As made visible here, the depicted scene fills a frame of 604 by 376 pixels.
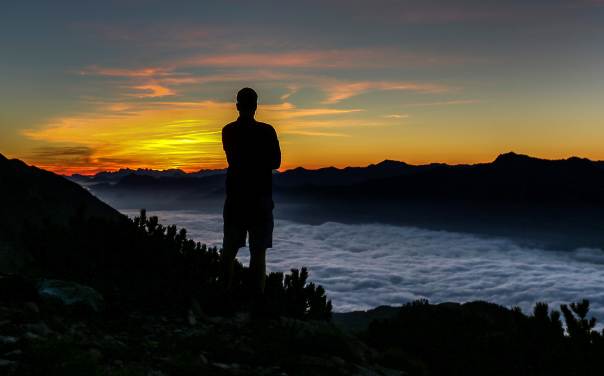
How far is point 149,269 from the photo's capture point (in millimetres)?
7816

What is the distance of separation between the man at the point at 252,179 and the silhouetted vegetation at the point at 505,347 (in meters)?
1.91

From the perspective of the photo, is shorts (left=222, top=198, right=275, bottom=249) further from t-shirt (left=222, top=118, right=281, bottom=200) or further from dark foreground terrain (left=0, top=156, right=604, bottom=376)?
dark foreground terrain (left=0, top=156, right=604, bottom=376)

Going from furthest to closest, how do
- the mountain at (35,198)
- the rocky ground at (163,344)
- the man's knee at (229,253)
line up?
the mountain at (35,198)
the man's knee at (229,253)
the rocky ground at (163,344)

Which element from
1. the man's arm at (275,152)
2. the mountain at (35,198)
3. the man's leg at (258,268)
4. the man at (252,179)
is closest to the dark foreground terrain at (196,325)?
the man's leg at (258,268)

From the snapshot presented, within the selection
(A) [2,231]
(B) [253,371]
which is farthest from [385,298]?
(B) [253,371]

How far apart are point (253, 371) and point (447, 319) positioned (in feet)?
17.7

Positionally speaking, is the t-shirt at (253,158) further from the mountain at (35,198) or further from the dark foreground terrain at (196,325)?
the mountain at (35,198)

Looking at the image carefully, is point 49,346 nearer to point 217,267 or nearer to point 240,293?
point 240,293

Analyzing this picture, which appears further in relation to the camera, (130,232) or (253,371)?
(130,232)

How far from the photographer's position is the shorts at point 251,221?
21.4 ft

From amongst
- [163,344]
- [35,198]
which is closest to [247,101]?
[163,344]

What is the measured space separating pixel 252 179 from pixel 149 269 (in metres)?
2.28

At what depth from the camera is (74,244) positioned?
27.5 feet

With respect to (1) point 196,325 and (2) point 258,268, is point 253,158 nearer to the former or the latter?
(2) point 258,268
